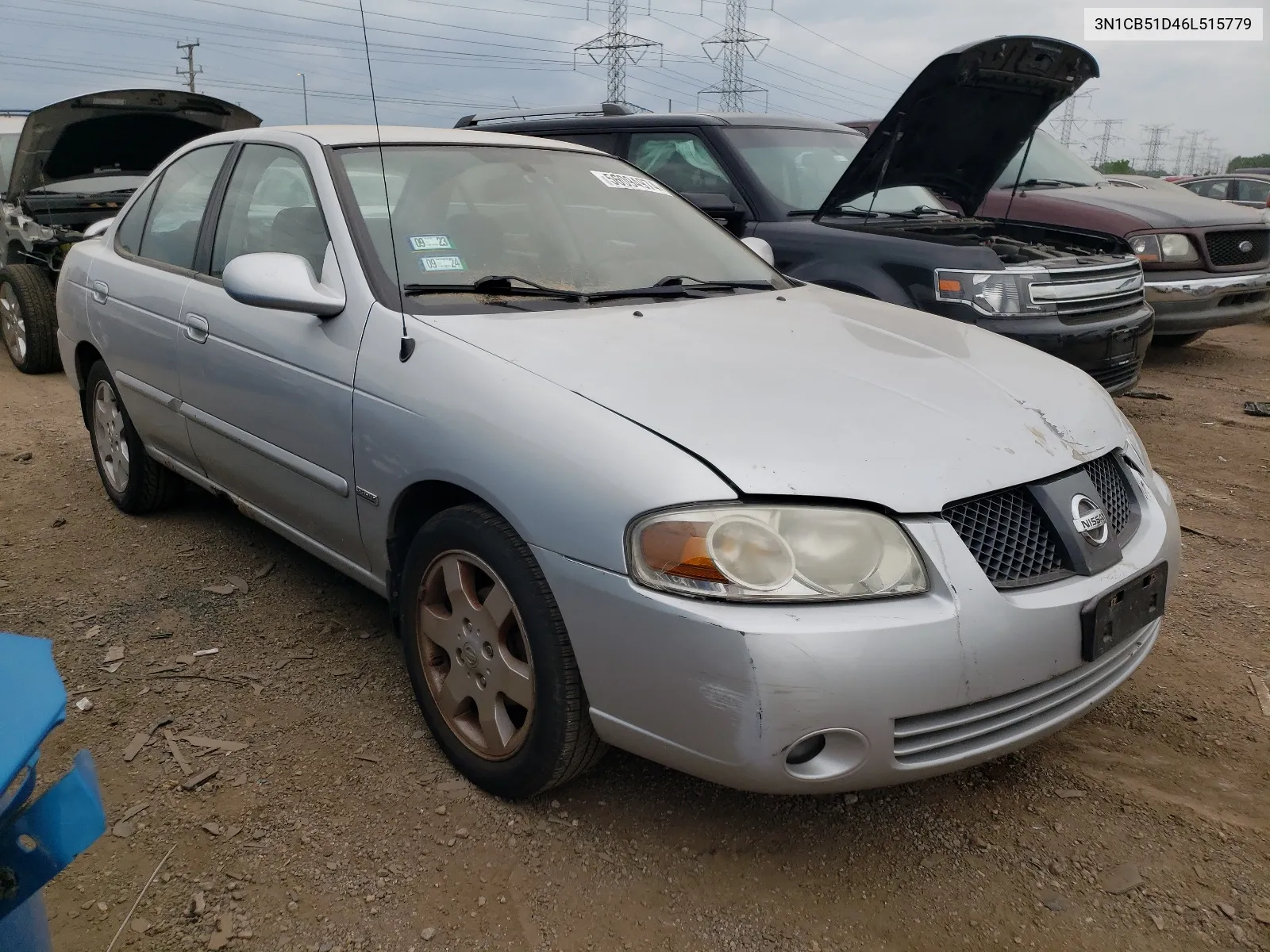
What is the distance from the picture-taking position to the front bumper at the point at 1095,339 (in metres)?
5.01

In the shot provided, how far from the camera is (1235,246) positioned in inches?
300

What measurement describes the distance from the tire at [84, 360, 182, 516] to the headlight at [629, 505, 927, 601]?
2.94 meters

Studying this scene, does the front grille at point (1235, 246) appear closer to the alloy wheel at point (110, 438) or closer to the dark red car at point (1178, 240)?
the dark red car at point (1178, 240)

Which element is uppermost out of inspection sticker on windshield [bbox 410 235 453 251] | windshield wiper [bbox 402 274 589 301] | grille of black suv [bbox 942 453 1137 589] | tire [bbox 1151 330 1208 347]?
inspection sticker on windshield [bbox 410 235 453 251]

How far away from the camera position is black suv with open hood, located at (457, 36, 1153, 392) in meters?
5.02

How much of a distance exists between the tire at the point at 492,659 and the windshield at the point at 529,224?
0.78 metres

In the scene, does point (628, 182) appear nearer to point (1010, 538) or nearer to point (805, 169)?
point (1010, 538)

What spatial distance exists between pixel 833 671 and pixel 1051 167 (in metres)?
7.63

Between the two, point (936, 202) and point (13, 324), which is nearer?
point (936, 202)

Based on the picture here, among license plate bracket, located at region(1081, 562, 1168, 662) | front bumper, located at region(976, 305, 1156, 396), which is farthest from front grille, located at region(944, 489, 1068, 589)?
front bumper, located at region(976, 305, 1156, 396)

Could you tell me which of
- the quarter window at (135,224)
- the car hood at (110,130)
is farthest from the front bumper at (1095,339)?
the car hood at (110,130)

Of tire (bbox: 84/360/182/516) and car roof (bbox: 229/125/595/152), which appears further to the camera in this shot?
tire (bbox: 84/360/182/516)

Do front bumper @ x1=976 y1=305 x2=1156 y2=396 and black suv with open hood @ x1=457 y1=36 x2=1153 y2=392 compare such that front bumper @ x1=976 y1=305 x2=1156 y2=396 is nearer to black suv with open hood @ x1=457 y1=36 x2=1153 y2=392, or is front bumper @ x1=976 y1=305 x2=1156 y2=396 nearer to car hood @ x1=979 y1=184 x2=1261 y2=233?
black suv with open hood @ x1=457 y1=36 x2=1153 y2=392

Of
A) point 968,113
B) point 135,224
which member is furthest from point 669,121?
point 135,224
